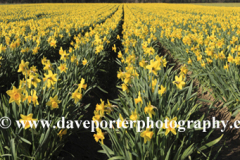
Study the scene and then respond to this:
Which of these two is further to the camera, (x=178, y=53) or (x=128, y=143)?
(x=178, y=53)

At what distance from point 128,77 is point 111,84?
2.60 metres

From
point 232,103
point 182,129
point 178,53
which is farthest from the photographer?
point 178,53

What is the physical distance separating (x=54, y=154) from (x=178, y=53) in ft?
14.2

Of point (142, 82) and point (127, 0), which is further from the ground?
point (127, 0)

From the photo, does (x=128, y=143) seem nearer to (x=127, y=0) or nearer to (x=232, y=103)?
(x=232, y=103)

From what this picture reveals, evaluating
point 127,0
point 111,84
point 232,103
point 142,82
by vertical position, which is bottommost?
point 111,84

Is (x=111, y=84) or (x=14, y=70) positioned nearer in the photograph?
(x=14, y=70)

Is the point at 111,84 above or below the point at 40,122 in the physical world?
below

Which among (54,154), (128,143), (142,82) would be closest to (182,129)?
(128,143)

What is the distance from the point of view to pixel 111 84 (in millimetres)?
5062

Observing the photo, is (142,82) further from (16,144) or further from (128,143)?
(16,144)

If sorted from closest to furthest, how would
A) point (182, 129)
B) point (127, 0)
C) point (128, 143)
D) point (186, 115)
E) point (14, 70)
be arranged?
1. point (128, 143)
2. point (182, 129)
3. point (186, 115)
4. point (14, 70)
5. point (127, 0)

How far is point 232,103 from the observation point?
10.3 feet

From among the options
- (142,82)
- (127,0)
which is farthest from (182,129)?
(127,0)
